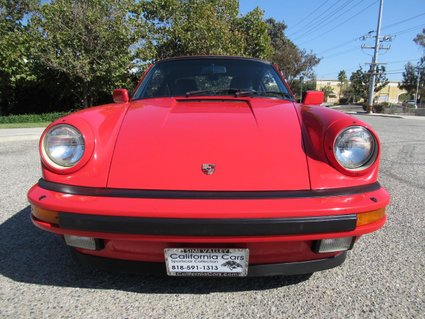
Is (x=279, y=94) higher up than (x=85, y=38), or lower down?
lower down

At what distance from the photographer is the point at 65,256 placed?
2473 mm

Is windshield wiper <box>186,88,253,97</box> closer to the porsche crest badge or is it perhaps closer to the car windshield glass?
the car windshield glass

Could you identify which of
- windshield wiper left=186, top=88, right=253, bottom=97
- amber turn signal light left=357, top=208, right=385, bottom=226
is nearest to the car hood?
amber turn signal light left=357, top=208, right=385, bottom=226

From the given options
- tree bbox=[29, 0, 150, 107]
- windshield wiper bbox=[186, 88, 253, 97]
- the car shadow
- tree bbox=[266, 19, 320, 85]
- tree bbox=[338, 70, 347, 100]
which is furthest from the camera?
tree bbox=[338, 70, 347, 100]

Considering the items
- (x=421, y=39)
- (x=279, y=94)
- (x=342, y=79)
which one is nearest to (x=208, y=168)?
(x=279, y=94)

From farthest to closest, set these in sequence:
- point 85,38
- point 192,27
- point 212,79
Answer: point 192,27, point 85,38, point 212,79

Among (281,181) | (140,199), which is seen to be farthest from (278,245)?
(140,199)

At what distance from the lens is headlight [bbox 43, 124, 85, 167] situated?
6.23 ft

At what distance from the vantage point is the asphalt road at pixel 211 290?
1849 millimetres

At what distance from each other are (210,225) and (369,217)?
838mm

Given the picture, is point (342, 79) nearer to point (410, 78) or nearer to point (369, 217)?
point (410, 78)

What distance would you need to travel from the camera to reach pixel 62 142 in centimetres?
193

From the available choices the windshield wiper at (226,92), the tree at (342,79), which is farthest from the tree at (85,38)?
the tree at (342,79)

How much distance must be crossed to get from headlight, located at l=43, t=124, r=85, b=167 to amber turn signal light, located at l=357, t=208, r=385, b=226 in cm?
152
